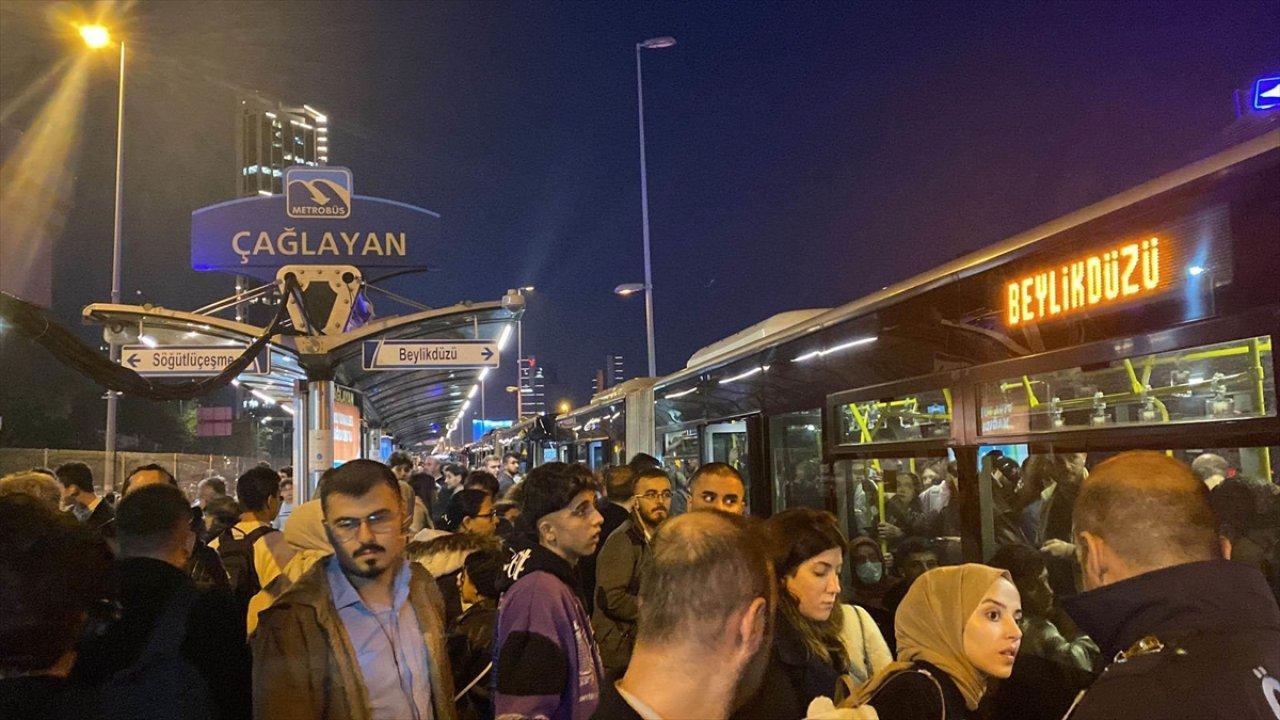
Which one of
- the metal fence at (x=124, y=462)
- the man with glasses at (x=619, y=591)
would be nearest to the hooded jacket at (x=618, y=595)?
the man with glasses at (x=619, y=591)

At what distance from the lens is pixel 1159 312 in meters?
3.77

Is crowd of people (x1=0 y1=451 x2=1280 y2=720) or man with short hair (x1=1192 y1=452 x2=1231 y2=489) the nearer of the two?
crowd of people (x1=0 y1=451 x2=1280 y2=720)

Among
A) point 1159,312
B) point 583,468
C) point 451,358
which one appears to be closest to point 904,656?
point 583,468

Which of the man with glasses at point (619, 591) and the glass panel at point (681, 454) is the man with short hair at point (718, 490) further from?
the glass panel at point (681, 454)

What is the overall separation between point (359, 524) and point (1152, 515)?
2418mm

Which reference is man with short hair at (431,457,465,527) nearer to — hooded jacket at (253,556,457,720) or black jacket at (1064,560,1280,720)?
hooded jacket at (253,556,457,720)

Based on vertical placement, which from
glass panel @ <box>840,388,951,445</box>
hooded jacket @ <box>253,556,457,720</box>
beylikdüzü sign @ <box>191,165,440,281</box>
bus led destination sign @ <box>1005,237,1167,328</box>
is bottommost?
hooded jacket @ <box>253,556,457,720</box>

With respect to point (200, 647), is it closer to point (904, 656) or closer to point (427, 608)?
point (427, 608)

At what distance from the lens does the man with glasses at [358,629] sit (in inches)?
110

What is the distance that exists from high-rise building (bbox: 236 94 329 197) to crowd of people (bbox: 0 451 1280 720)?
12474cm

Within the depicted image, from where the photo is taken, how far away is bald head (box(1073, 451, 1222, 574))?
232 centimetres

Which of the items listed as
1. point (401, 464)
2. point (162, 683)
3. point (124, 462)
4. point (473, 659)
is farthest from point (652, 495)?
point (124, 462)

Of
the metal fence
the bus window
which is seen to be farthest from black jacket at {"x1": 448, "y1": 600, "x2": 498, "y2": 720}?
the metal fence

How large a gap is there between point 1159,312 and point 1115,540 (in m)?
1.76
